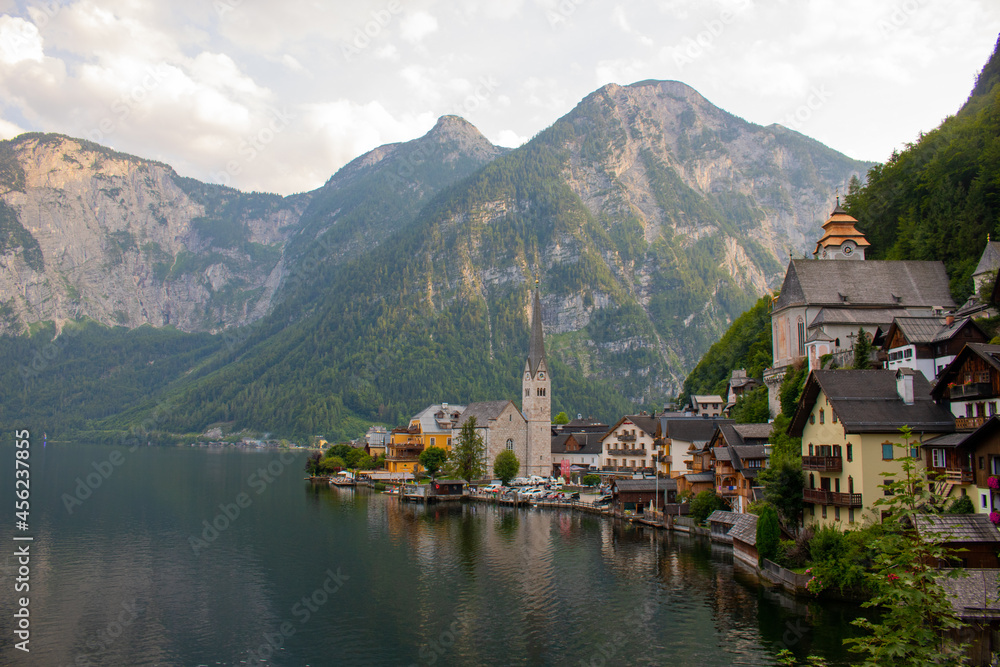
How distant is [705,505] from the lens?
69.1 meters

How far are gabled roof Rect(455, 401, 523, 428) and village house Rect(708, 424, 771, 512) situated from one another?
152 ft

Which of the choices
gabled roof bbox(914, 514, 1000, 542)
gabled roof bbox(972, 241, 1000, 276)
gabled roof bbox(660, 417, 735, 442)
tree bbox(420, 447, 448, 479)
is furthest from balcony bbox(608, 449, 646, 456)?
gabled roof bbox(914, 514, 1000, 542)

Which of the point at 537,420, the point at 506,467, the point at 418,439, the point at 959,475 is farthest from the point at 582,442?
the point at 959,475

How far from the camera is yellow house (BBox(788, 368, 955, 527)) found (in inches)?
1631

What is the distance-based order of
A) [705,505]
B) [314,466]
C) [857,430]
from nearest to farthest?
[857,430]
[705,505]
[314,466]

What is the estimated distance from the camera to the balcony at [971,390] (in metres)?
38.5

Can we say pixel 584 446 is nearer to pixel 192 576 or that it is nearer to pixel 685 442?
pixel 685 442

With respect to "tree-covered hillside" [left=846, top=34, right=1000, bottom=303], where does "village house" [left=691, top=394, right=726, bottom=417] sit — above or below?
below

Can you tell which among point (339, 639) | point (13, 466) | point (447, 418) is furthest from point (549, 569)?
point (13, 466)

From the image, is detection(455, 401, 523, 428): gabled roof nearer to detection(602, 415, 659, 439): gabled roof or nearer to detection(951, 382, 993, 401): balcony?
detection(602, 415, 659, 439): gabled roof

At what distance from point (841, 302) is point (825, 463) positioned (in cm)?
3053

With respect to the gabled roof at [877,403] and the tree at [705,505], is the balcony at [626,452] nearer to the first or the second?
the tree at [705,505]

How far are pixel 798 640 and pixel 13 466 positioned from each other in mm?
167092

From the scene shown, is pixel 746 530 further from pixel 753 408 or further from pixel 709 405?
pixel 709 405
